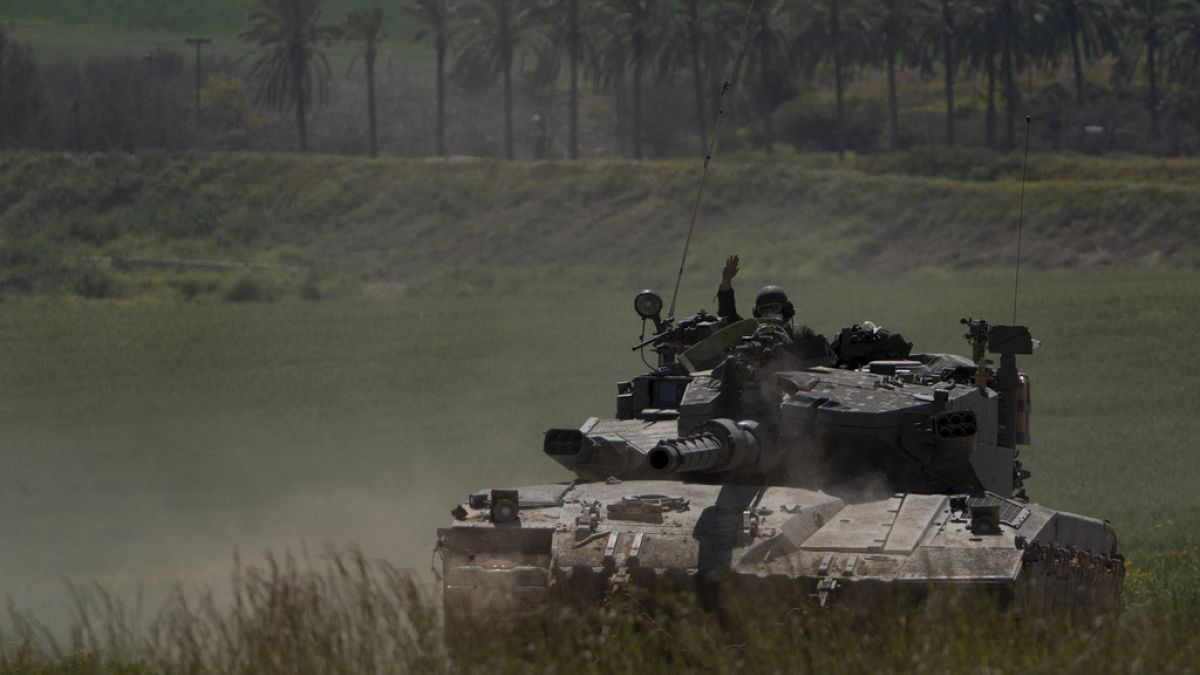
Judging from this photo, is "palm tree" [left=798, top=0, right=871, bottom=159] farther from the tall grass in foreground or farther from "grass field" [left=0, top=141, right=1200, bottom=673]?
the tall grass in foreground

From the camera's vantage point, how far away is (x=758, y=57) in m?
99.4

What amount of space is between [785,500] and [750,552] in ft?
4.04

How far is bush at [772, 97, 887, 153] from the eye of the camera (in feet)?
331

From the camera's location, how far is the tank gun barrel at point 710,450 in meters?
15.1

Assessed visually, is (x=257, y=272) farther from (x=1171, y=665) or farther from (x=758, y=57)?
(x=1171, y=665)

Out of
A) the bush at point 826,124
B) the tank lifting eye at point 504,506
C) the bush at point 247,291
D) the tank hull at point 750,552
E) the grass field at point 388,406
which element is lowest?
the grass field at point 388,406

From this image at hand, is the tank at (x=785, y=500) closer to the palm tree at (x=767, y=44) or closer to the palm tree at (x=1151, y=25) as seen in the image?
the palm tree at (x=767, y=44)

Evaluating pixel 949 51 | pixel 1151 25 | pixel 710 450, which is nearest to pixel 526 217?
pixel 949 51

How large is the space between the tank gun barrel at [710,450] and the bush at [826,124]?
82.4 m

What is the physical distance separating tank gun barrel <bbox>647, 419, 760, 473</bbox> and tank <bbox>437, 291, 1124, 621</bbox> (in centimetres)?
2

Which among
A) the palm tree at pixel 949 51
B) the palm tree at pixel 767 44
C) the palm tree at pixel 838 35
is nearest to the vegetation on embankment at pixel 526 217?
the palm tree at pixel 949 51

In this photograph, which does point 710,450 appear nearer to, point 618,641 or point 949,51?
point 618,641

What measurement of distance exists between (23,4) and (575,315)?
8689 cm

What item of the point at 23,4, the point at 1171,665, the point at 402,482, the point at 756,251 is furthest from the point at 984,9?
the point at 1171,665
